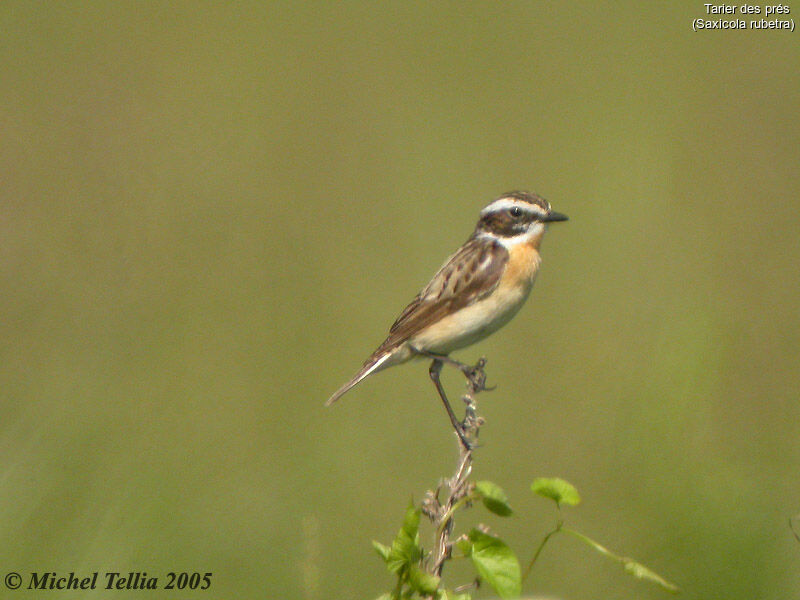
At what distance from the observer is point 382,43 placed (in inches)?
Answer: 468

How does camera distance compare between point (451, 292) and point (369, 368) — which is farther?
point (451, 292)

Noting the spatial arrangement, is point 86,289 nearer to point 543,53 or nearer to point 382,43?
point 382,43

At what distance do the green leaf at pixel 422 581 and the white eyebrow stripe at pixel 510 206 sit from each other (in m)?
3.35

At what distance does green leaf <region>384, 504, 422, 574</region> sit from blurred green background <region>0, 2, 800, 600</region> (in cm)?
90

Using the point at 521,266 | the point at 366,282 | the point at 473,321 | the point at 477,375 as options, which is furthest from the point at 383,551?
the point at 366,282

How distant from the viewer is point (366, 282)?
8.85m

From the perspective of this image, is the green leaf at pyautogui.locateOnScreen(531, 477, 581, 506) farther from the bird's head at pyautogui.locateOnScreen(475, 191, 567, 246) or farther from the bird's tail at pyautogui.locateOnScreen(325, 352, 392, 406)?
the bird's head at pyautogui.locateOnScreen(475, 191, 567, 246)

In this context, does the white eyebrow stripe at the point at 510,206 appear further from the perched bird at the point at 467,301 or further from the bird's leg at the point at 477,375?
the bird's leg at the point at 477,375

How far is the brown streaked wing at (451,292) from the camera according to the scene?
5.55 meters

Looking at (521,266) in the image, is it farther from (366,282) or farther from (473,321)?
(366,282)

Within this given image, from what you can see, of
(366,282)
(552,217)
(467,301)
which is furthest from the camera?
(366,282)

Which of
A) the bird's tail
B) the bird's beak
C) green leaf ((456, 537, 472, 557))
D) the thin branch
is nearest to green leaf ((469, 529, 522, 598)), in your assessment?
green leaf ((456, 537, 472, 557))

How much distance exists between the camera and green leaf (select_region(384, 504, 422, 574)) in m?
2.62

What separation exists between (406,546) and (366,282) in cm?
629
